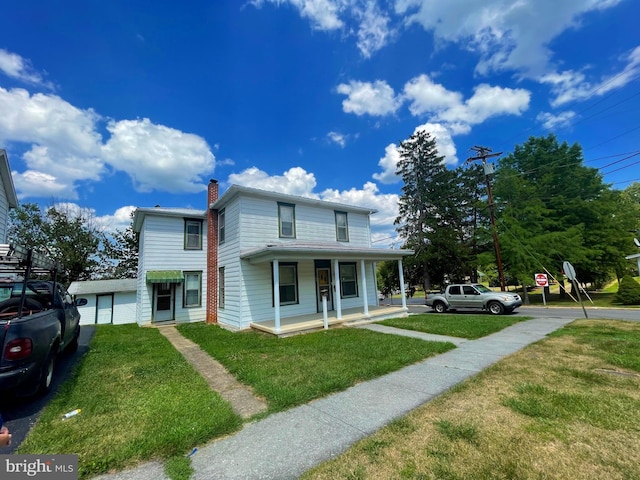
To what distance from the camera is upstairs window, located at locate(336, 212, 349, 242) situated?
46.4 ft

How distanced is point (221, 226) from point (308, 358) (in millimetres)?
8431

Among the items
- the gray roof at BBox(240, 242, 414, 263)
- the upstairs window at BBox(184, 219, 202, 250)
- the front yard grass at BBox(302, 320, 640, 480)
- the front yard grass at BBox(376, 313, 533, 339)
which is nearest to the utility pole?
the front yard grass at BBox(376, 313, 533, 339)

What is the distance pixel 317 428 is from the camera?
3.42m

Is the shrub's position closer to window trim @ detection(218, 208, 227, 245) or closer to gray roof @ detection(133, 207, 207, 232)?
window trim @ detection(218, 208, 227, 245)

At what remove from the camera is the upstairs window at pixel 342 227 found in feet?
46.4

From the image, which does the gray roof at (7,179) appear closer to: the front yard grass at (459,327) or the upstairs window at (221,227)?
the upstairs window at (221,227)

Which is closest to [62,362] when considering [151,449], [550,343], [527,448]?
[151,449]

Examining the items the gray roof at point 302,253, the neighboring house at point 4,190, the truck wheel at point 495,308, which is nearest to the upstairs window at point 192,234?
the gray roof at point 302,253

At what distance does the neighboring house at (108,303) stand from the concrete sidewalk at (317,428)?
15987 millimetres

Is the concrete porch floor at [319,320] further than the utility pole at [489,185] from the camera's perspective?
No

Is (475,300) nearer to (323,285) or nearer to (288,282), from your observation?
(323,285)

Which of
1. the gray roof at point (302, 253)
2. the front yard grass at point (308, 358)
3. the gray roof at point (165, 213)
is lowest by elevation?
the front yard grass at point (308, 358)

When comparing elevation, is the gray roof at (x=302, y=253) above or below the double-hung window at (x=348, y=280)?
above

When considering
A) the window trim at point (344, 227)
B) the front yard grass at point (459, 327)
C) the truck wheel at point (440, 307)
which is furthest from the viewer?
the truck wheel at point (440, 307)
